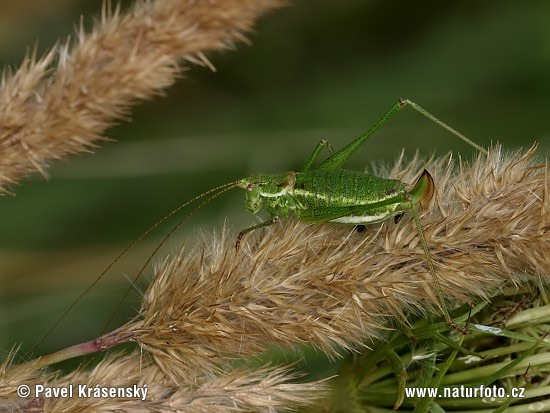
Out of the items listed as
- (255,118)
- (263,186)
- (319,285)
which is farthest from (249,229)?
(255,118)

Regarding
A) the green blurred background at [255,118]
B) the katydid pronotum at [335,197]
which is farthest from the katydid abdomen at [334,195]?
the green blurred background at [255,118]

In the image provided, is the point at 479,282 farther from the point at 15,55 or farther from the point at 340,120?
the point at 15,55

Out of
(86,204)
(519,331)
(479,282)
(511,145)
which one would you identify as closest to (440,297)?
(479,282)

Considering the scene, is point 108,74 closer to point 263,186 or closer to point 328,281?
point 263,186

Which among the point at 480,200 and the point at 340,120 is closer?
the point at 480,200

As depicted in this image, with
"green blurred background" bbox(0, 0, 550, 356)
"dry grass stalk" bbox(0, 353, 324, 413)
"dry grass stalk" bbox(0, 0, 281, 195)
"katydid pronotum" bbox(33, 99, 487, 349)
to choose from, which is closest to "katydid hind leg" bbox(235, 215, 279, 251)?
"katydid pronotum" bbox(33, 99, 487, 349)
